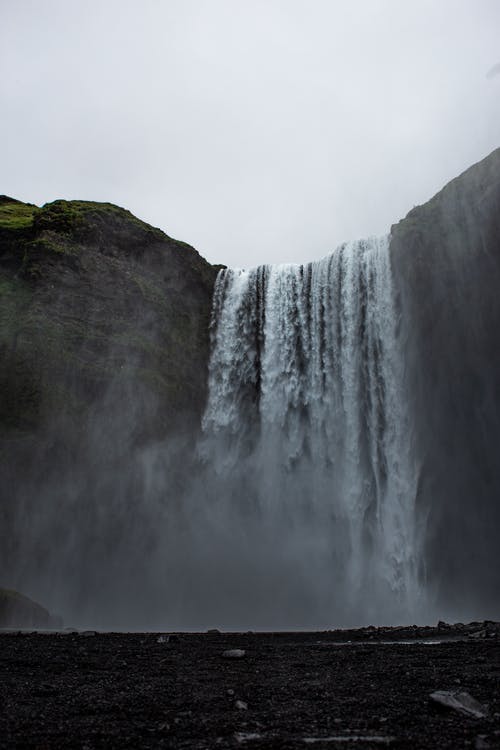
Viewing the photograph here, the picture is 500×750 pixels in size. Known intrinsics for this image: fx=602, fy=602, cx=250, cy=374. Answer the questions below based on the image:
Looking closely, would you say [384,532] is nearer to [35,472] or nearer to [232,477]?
[232,477]

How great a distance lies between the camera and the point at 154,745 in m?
5.13

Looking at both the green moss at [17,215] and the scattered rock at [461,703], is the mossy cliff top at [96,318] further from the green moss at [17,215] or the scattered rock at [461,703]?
the scattered rock at [461,703]

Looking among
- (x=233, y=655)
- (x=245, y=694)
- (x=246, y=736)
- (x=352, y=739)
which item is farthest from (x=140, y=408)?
Result: (x=352, y=739)

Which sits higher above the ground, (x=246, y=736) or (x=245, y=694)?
(x=245, y=694)

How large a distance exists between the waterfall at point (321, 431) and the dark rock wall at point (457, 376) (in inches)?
36.6

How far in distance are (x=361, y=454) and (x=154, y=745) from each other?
24.5 m

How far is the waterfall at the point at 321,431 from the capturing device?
88.7ft

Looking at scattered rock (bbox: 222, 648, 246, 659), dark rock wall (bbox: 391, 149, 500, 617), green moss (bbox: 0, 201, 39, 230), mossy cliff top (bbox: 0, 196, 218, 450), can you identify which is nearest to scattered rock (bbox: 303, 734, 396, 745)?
scattered rock (bbox: 222, 648, 246, 659)

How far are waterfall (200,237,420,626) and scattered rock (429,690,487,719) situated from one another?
19.7 m

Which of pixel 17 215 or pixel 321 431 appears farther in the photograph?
pixel 17 215

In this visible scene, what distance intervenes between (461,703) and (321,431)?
79.2ft

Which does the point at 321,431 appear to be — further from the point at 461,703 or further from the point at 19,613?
the point at 461,703

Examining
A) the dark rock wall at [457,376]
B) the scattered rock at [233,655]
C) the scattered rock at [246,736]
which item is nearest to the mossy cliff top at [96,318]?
the dark rock wall at [457,376]

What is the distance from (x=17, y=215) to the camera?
3719 centimetres
